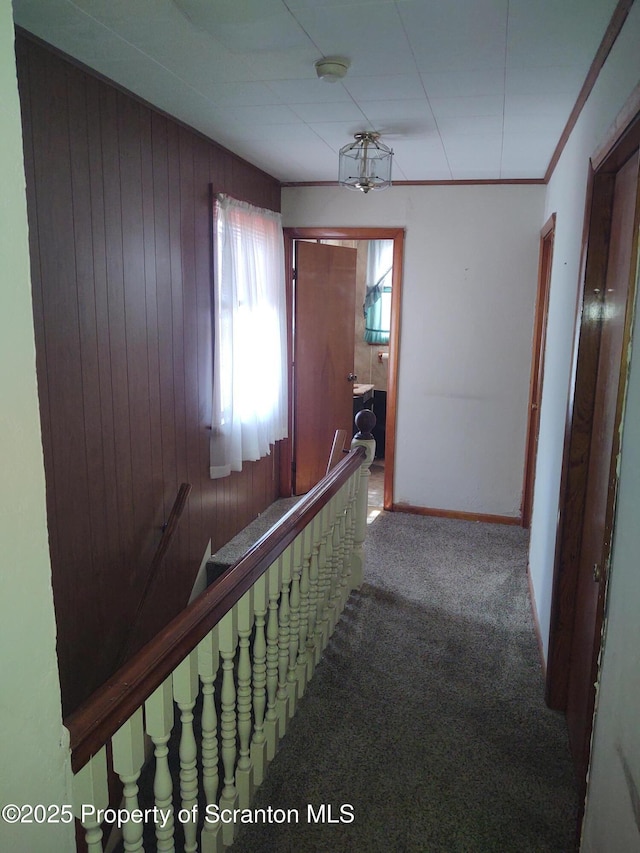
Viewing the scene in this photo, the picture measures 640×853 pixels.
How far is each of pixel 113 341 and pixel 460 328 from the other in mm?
2523

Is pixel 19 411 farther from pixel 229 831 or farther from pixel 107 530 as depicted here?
pixel 107 530

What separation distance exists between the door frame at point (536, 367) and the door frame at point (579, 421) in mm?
1841

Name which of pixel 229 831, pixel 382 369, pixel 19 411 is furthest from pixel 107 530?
pixel 382 369

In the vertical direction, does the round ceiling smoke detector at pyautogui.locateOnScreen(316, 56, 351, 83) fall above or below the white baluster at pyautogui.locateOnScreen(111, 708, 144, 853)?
above

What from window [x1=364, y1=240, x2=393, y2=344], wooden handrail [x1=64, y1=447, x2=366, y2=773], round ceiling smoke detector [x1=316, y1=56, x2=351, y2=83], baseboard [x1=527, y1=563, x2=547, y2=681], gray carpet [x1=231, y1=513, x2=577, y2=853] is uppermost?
round ceiling smoke detector [x1=316, y1=56, x2=351, y2=83]

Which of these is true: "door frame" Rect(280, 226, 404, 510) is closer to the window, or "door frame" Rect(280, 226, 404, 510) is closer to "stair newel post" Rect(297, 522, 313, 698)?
the window

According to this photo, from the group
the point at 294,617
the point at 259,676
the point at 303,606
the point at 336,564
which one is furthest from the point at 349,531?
the point at 259,676

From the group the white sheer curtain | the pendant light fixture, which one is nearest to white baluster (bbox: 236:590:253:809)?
the white sheer curtain

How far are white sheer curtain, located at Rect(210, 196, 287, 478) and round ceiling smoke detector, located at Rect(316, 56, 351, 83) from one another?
137 centimetres

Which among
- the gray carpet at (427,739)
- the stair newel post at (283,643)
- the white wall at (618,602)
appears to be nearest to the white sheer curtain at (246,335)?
the gray carpet at (427,739)

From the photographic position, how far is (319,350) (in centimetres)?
484

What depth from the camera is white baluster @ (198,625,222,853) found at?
151 centimetres

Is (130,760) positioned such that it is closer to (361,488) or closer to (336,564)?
(336,564)

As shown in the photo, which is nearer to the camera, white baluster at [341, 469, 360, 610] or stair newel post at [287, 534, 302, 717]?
stair newel post at [287, 534, 302, 717]
